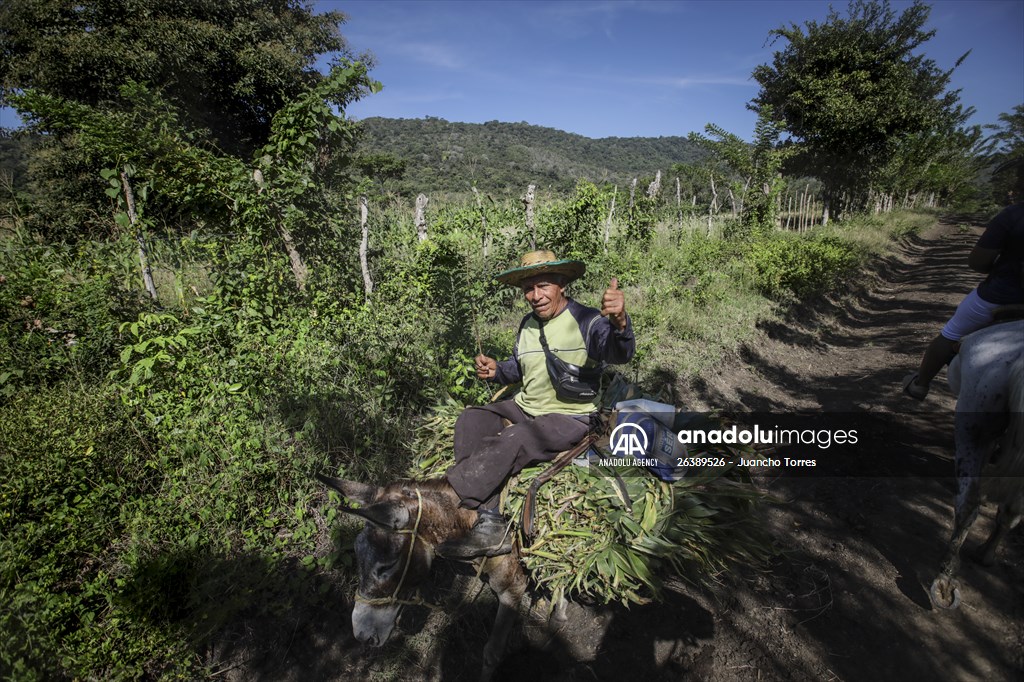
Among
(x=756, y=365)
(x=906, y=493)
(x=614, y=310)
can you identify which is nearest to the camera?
(x=614, y=310)

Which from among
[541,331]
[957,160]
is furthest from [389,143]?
[541,331]

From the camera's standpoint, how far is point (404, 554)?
6.98ft

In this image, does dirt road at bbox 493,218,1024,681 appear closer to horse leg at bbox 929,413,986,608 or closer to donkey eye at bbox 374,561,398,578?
horse leg at bbox 929,413,986,608

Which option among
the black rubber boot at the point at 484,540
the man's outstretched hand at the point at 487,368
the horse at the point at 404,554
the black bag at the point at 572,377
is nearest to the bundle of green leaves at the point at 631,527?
the black rubber boot at the point at 484,540

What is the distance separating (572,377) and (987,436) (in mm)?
2540

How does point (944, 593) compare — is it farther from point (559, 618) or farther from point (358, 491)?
point (358, 491)

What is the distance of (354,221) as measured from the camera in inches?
200

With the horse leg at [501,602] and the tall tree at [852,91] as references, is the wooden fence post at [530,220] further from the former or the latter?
the tall tree at [852,91]

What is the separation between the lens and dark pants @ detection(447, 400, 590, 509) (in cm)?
240

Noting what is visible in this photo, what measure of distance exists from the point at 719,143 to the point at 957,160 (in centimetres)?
3544

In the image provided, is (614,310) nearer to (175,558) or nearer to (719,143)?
(175,558)

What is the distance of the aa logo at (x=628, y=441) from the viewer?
7.98 feet

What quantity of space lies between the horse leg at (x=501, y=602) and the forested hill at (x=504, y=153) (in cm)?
2265

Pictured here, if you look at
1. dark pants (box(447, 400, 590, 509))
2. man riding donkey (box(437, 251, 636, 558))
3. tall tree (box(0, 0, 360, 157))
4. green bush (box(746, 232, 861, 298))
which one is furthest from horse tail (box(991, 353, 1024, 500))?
tall tree (box(0, 0, 360, 157))
